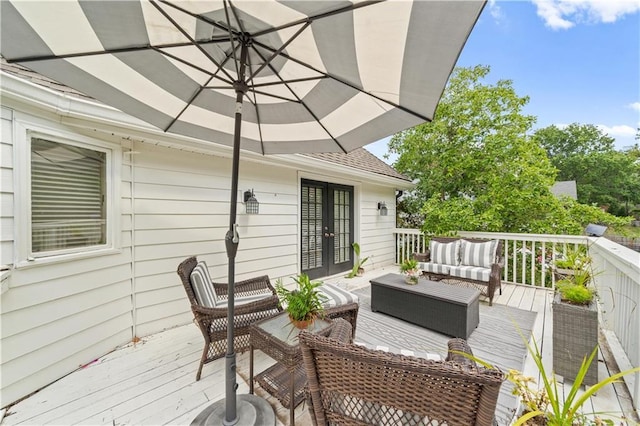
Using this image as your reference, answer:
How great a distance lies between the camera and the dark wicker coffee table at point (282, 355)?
5.94 feet

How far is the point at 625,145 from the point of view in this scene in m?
25.0

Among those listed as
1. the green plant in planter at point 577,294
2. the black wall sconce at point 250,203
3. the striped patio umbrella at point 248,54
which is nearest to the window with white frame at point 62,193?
the striped patio umbrella at point 248,54

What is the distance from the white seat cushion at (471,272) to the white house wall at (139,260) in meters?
2.98

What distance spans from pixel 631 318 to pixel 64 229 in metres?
5.51

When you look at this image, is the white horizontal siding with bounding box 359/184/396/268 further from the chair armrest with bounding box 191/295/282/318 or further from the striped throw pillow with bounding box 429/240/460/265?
the chair armrest with bounding box 191/295/282/318

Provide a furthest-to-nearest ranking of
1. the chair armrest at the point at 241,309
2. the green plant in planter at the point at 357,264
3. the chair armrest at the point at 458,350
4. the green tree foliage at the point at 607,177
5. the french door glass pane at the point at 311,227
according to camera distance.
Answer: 1. the green tree foliage at the point at 607,177
2. the green plant in planter at the point at 357,264
3. the french door glass pane at the point at 311,227
4. the chair armrest at the point at 241,309
5. the chair armrest at the point at 458,350

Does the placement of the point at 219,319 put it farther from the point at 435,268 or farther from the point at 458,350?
the point at 435,268

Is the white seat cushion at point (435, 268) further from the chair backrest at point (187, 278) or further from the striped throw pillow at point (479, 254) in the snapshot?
the chair backrest at point (187, 278)

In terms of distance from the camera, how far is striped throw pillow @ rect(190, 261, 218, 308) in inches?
96.1

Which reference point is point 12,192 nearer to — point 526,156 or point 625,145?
point 526,156

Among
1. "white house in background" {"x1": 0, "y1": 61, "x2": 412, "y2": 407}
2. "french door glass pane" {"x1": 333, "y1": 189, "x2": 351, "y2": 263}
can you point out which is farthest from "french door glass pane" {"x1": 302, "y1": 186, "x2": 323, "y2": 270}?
"white house in background" {"x1": 0, "y1": 61, "x2": 412, "y2": 407}

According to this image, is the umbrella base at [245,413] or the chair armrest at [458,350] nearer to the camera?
the chair armrest at [458,350]

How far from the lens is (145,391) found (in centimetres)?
219

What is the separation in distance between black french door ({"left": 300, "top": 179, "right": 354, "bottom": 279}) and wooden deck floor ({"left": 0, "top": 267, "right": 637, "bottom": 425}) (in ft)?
9.23
